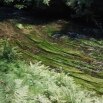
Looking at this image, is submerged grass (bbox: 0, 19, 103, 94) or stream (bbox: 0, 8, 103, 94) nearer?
submerged grass (bbox: 0, 19, 103, 94)

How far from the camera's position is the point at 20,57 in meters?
9.53

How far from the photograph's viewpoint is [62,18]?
13664 mm

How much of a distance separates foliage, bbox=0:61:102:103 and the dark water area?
3837mm

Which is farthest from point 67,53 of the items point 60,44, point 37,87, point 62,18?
point 62,18

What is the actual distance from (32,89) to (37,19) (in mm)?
6430

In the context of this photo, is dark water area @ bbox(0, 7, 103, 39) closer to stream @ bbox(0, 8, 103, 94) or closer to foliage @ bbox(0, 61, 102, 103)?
stream @ bbox(0, 8, 103, 94)

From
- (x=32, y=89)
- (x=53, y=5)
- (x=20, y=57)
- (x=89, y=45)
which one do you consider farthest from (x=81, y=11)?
(x=32, y=89)

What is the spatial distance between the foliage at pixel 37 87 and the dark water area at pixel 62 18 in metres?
3.84

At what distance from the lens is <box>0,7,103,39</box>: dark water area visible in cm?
1223

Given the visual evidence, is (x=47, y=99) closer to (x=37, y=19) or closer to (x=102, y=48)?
(x=102, y=48)

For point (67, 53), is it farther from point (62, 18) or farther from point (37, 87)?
point (62, 18)

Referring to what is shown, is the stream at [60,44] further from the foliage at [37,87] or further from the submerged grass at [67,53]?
the foliage at [37,87]

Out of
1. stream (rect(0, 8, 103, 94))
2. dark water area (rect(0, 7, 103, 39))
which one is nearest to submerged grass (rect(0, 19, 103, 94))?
stream (rect(0, 8, 103, 94))

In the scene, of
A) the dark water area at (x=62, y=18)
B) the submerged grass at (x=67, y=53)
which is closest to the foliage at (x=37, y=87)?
the submerged grass at (x=67, y=53)
